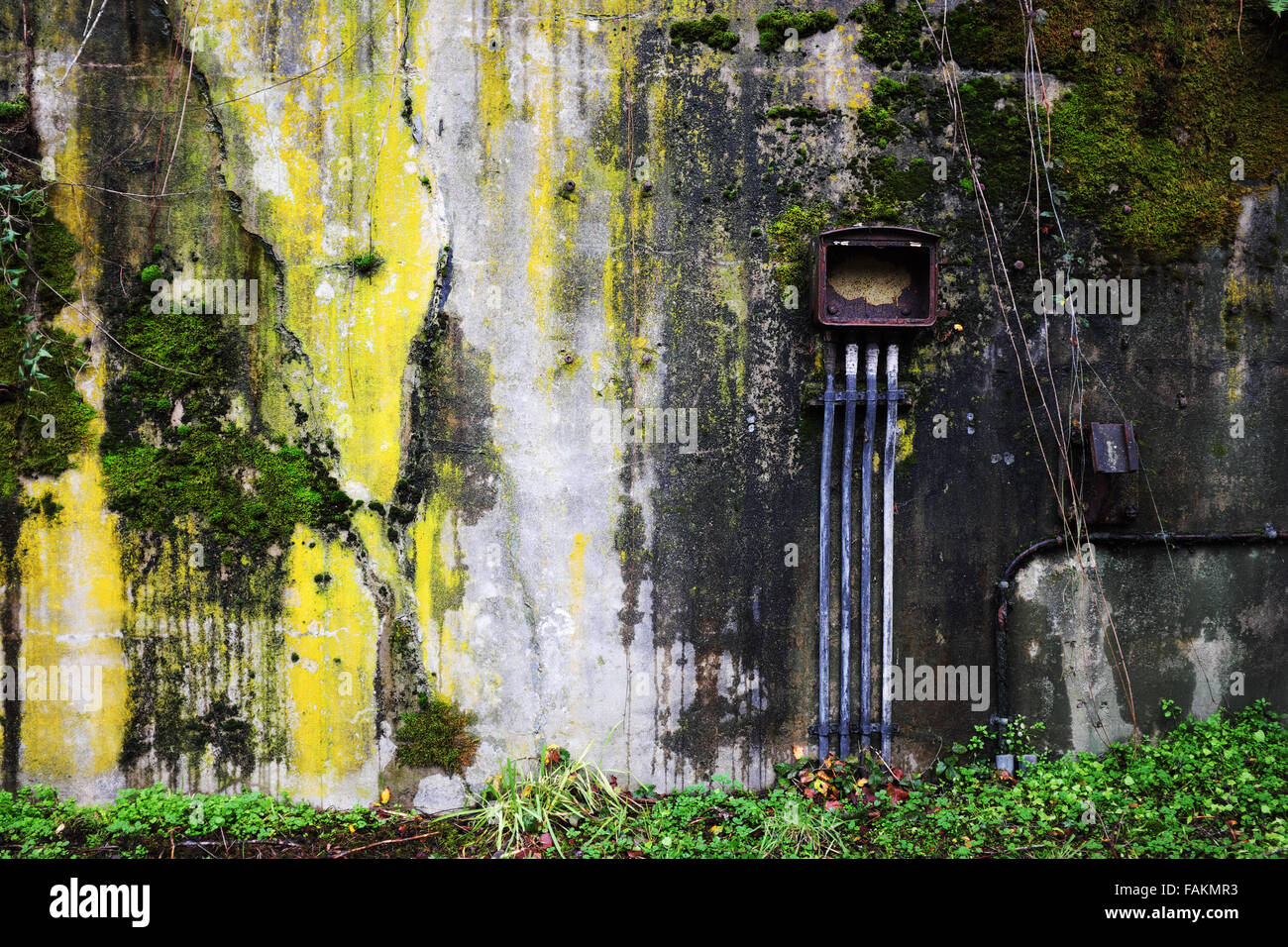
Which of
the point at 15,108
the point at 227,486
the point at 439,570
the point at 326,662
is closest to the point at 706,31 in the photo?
the point at 439,570

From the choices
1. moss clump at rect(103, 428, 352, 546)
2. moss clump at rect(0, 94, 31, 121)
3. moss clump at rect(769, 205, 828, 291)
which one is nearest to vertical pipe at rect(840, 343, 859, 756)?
moss clump at rect(769, 205, 828, 291)

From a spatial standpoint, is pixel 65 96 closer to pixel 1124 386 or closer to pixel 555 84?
pixel 555 84

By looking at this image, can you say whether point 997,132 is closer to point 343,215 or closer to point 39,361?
point 343,215

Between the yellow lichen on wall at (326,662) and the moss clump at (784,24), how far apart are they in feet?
12.5

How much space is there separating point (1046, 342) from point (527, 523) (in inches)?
127

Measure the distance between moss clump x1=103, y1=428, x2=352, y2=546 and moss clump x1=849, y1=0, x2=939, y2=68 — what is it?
3.98m

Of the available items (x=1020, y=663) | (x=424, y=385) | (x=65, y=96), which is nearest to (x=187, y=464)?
(x=424, y=385)

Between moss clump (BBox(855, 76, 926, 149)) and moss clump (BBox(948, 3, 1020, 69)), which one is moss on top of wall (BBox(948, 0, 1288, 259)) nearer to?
moss clump (BBox(948, 3, 1020, 69))

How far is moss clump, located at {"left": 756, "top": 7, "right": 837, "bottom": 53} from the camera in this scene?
3965 millimetres

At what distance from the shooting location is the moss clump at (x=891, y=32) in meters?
3.99

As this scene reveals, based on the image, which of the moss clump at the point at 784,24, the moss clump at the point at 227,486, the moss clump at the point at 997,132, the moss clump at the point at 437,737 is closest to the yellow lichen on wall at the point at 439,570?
the moss clump at the point at 437,737

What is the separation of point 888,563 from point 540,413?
219 cm

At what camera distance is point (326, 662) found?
13.3 ft

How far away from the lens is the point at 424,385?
4.02m
